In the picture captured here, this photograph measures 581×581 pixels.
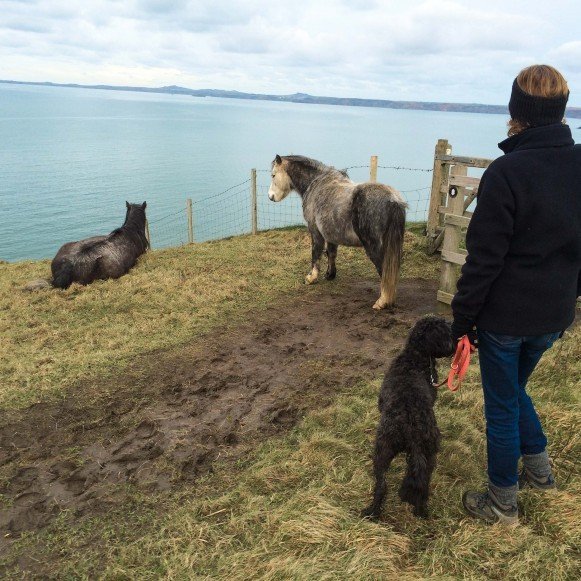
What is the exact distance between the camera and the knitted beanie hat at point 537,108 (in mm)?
2389

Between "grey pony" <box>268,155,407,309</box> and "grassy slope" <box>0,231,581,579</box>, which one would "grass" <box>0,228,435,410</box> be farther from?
"grey pony" <box>268,155,407,309</box>

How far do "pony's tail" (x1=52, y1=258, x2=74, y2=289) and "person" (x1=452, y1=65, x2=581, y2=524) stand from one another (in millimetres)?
8956

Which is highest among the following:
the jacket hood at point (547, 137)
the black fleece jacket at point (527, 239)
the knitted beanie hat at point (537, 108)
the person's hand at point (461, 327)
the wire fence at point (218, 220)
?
the knitted beanie hat at point (537, 108)

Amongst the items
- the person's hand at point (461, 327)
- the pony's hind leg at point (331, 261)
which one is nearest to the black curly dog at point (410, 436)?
the person's hand at point (461, 327)

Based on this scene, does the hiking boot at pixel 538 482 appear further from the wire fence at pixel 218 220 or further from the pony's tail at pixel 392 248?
the wire fence at pixel 218 220

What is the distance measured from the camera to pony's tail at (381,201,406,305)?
685cm

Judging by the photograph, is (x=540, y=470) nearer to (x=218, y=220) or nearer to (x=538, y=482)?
(x=538, y=482)

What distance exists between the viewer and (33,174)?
38.9 metres

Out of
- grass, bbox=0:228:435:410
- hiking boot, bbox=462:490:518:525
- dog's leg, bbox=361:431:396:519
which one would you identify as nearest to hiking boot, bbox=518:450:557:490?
hiking boot, bbox=462:490:518:525

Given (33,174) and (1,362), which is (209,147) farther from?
(1,362)

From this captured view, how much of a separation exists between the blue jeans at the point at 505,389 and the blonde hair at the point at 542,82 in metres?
1.18

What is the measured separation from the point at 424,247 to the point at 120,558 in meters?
8.44

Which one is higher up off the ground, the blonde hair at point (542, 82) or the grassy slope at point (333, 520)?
the blonde hair at point (542, 82)

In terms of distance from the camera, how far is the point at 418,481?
295cm
